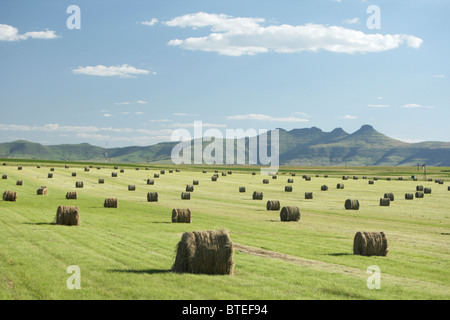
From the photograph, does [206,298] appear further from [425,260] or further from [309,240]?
[309,240]

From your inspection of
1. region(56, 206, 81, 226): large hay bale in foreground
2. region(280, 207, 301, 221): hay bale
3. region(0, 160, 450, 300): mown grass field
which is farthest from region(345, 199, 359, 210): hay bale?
region(56, 206, 81, 226): large hay bale in foreground

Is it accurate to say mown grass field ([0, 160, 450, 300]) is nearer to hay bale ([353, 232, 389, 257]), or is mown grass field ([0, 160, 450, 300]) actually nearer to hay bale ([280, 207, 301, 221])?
hay bale ([353, 232, 389, 257])

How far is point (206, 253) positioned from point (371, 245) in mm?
8237

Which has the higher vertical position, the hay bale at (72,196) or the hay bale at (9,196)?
the hay bale at (9,196)

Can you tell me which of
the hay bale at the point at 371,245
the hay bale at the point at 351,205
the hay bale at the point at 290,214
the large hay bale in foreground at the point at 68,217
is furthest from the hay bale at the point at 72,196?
the hay bale at the point at 371,245

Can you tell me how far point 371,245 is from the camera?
21781 mm

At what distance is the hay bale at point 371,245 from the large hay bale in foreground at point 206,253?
7.33 meters

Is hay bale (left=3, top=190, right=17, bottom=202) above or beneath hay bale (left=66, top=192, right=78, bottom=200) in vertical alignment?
above

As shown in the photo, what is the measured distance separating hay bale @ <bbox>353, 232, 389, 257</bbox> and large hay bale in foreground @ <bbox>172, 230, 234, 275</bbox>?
7.33 m

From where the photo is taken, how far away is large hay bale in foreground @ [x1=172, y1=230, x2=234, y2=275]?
1666 cm

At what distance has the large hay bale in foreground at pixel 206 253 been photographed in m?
16.7

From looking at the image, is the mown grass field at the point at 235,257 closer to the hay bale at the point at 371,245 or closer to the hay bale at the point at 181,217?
the hay bale at the point at 371,245

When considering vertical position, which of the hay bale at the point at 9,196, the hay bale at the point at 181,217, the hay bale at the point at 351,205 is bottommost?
the hay bale at the point at 351,205
